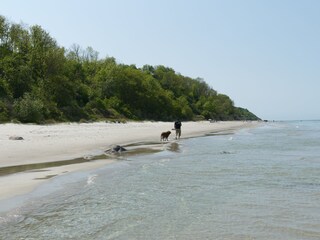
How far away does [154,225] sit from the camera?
784 centimetres

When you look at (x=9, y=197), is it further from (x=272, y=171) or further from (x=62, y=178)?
(x=272, y=171)

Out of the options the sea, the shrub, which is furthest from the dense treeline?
the sea

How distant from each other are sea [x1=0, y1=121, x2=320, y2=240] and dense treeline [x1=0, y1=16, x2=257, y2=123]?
32.3 meters

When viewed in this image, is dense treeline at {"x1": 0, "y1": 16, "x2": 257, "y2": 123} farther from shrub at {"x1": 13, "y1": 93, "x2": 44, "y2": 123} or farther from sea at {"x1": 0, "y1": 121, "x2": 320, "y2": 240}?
sea at {"x1": 0, "y1": 121, "x2": 320, "y2": 240}

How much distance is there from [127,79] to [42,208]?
281ft

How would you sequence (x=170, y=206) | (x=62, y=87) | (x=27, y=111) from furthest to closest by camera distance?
(x=62, y=87) < (x=27, y=111) < (x=170, y=206)

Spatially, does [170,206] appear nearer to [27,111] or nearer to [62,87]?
[27,111]

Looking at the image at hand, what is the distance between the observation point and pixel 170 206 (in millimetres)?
9586

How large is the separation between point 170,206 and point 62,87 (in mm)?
56301

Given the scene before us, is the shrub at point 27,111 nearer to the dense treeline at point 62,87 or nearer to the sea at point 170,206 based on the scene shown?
the dense treeline at point 62,87

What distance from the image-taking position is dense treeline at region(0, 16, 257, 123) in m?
50.8

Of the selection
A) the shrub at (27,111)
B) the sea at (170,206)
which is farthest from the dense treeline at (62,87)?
the sea at (170,206)

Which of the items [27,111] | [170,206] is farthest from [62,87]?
[170,206]

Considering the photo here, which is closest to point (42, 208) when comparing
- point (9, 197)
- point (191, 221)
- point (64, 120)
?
point (9, 197)
